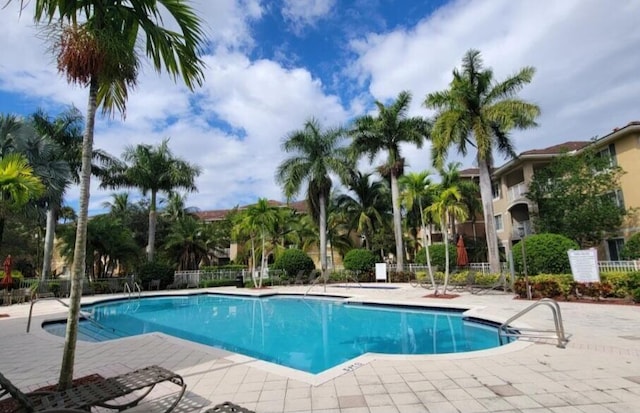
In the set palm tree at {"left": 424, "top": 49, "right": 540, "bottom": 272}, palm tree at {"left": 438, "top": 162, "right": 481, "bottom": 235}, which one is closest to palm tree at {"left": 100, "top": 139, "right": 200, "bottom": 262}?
palm tree at {"left": 424, "top": 49, "right": 540, "bottom": 272}

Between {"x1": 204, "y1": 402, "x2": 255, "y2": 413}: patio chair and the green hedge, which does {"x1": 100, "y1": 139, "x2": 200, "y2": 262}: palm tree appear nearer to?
the green hedge

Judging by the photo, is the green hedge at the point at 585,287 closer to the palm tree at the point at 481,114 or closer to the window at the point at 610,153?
the palm tree at the point at 481,114

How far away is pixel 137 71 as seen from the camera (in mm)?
4285

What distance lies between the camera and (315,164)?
24734mm

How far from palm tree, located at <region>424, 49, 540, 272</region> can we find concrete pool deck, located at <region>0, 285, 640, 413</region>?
12.5 metres

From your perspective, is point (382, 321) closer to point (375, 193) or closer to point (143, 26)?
point (143, 26)

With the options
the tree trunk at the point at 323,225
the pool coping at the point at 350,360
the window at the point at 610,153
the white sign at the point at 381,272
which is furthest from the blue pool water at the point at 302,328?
the window at the point at 610,153

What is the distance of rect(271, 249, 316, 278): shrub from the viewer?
24.3 metres

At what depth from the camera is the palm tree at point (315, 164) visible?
2469cm

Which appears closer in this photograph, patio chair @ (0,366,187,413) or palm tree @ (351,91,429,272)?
patio chair @ (0,366,187,413)

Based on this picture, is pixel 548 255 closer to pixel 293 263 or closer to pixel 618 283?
pixel 618 283

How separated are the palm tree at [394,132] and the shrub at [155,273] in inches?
631

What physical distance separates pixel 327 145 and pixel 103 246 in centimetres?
1680

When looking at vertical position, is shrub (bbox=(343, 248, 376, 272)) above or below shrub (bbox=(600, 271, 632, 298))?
above
